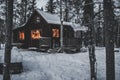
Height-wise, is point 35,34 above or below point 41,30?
below

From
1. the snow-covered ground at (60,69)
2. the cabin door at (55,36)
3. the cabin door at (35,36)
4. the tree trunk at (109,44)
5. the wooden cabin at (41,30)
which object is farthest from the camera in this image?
the cabin door at (35,36)

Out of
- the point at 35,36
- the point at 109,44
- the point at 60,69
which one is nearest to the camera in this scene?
the point at 109,44

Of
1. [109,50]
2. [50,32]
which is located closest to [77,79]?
[109,50]

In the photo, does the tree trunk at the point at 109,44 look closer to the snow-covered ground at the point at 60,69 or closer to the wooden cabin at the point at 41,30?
the snow-covered ground at the point at 60,69

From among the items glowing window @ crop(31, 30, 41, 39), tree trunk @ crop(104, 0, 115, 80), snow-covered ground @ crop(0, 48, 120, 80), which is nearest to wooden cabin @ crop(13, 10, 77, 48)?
glowing window @ crop(31, 30, 41, 39)

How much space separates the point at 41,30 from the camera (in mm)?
40188

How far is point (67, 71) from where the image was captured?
68.1 feet

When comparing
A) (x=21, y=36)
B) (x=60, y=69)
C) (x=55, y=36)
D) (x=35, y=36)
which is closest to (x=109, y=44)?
(x=60, y=69)

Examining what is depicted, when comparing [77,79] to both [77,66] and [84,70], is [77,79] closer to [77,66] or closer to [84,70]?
[84,70]

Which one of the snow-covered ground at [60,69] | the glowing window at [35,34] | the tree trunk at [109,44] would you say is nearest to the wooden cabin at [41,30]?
the glowing window at [35,34]

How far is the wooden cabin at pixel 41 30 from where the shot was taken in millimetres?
39312

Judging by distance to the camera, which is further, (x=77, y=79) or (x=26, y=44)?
(x=26, y=44)

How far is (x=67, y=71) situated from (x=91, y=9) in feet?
20.0

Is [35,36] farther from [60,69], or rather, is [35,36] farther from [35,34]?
[60,69]
